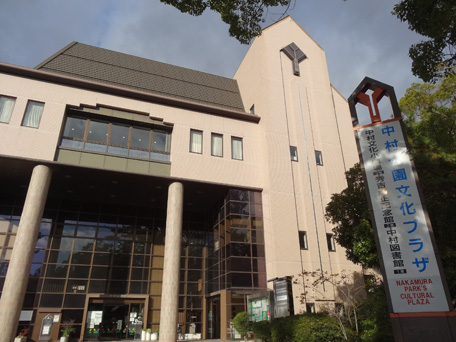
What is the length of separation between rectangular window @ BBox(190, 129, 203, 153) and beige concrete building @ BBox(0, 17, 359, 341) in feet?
0.31

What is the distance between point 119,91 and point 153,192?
6.91 metres

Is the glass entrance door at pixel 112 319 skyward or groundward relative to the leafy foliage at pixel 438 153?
groundward

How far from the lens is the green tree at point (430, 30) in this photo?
31.0 ft

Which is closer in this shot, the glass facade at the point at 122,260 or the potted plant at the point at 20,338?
the potted plant at the point at 20,338

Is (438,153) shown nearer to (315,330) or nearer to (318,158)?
(318,158)

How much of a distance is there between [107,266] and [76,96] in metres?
11.1

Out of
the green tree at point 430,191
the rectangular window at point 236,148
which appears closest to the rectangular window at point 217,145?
the rectangular window at point 236,148

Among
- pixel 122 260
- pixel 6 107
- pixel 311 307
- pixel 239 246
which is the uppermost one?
pixel 6 107

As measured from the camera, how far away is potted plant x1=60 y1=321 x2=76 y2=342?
63.2 feet

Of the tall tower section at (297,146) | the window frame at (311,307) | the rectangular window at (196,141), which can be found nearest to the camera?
the window frame at (311,307)

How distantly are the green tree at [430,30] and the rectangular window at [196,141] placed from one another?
14076 millimetres

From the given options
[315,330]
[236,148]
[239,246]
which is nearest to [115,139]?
[236,148]

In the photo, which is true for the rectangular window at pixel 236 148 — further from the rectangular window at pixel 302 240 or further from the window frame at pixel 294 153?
the rectangular window at pixel 302 240

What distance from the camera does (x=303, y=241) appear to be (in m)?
21.6
